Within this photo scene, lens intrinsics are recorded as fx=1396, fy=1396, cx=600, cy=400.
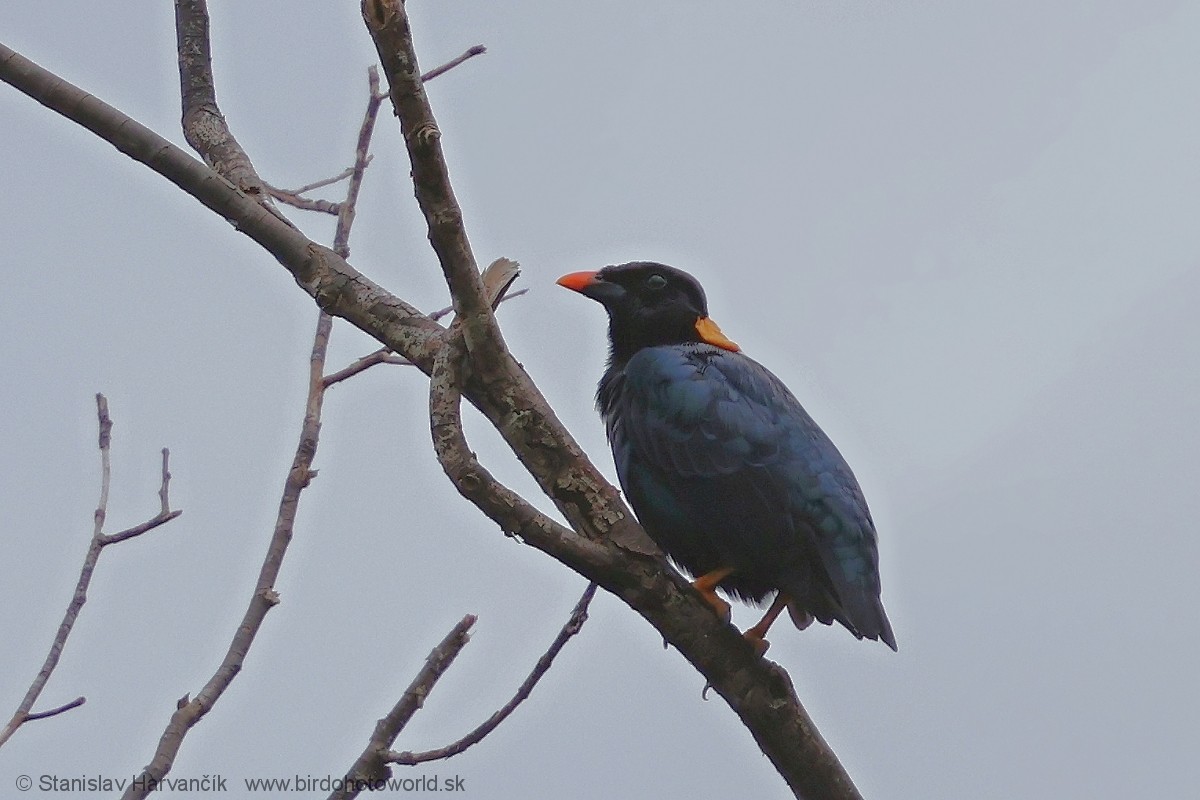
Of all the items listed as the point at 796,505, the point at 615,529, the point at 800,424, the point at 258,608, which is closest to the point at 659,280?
the point at 800,424

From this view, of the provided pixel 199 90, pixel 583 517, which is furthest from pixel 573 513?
pixel 199 90

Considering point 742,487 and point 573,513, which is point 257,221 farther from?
point 742,487

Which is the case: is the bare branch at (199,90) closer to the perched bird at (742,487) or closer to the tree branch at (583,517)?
the tree branch at (583,517)

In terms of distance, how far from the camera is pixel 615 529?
3980 mm

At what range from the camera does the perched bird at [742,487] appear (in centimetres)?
487

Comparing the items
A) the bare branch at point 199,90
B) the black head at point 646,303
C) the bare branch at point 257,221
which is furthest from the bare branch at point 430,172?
the black head at point 646,303

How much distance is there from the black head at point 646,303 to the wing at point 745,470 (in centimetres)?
42

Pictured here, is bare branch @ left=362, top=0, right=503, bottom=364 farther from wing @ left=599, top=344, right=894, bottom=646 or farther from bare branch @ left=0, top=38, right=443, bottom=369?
wing @ left=599, top=344, right=894, bottom=646

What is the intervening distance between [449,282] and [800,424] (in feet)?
6.78

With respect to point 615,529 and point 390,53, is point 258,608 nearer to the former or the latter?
point 615,529

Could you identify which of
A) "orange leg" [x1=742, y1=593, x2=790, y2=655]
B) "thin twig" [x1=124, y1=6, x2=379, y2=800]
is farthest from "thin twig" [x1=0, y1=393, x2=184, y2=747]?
"orange leg" [x1=742, y1=593, x2=790, y2=655]

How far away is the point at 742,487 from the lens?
4984mm

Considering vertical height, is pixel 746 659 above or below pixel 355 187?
below

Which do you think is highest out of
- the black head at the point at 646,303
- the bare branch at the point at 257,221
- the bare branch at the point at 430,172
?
the black head at the point at 646,303
